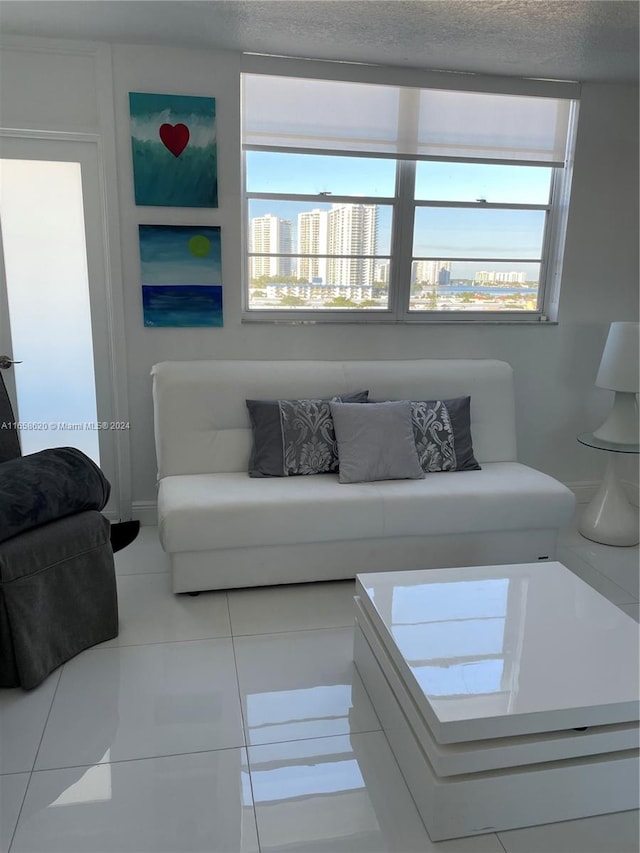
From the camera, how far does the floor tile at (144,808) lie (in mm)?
1464

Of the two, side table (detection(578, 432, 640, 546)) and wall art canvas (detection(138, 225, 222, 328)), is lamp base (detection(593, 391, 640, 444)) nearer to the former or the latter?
side table (detection(578, 432, 640, 546))

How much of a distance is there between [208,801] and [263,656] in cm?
64

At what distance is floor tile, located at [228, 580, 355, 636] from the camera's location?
Result: 2.40 meters

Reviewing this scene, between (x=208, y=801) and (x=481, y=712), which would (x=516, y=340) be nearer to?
(x=481, y=712)

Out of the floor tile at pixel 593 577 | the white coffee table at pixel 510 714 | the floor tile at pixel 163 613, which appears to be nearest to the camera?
the white coffee table at pixel 510 714

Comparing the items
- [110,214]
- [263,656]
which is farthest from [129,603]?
[110,214]

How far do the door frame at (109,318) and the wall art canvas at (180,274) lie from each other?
0.14 meters

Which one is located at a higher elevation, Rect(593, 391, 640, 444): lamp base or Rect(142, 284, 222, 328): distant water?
Rect(142, 284, 222, 328): distant water

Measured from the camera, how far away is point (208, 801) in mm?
1584

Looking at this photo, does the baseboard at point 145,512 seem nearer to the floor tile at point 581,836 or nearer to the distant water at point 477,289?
the distant water at point 477,289

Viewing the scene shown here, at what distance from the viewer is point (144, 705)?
1.93 metres

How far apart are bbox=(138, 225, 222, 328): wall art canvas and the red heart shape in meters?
0.36

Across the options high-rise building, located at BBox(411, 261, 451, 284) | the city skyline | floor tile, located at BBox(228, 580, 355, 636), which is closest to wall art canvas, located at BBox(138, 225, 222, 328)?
the city skyline

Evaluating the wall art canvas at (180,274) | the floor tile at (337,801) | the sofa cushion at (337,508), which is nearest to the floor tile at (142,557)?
the sofa cushion at (337,508)
